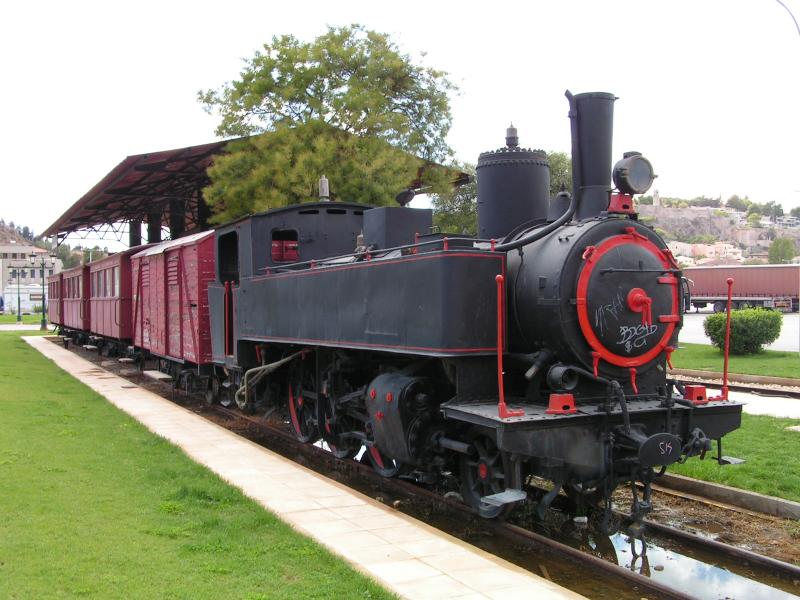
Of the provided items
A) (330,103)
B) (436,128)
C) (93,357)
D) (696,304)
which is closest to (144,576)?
(330,103)

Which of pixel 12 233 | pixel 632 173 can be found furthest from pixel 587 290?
pixel 12 233

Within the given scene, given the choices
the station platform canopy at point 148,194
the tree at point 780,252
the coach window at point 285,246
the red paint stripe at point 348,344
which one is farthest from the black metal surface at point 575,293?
the tree at point 780,252

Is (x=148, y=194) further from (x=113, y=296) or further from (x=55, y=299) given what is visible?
(x=55, y=299)

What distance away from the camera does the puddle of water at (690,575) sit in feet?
17.6

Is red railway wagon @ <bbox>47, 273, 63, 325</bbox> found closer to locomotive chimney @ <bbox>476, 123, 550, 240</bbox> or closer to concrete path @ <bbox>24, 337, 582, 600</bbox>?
concrete path @ <bbox>24, 337, 582, 600</bbox>

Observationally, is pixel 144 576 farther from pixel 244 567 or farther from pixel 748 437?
pixel 748 437

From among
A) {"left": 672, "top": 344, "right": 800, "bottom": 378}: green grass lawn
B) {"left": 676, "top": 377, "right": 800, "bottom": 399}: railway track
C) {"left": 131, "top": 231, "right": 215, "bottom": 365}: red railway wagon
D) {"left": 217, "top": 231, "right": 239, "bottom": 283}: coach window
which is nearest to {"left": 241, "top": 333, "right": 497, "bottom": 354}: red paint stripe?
{"left": 217, "top": 231, "right": 239, "bottom": 283}: coach window

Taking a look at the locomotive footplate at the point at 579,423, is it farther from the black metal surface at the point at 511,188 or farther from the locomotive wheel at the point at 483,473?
the black metal surface at the point at 511,188

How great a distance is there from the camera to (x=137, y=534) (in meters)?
5.35

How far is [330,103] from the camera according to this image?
19.0 meters

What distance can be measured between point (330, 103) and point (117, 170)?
688 centimetres

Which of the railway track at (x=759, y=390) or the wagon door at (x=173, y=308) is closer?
the railway track at (x=759, y=390)

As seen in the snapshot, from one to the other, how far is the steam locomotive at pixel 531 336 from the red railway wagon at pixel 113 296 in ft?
45.4

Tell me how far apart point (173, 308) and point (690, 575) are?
11099 mm
